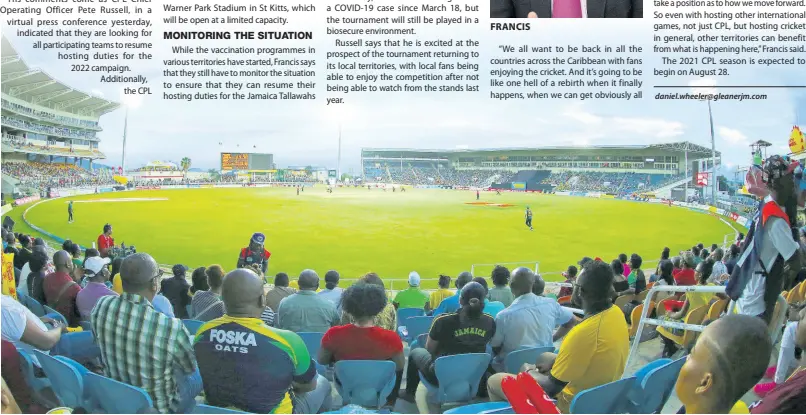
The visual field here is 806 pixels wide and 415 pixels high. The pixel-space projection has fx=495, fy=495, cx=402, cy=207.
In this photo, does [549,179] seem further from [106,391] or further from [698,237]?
[106,391]

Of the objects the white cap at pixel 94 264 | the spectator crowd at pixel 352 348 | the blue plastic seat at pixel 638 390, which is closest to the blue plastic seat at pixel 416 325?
the spectator crowd at pixel 352 348

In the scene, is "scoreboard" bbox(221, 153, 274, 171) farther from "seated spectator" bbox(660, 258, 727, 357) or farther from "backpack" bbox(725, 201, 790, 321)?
"backpack" bbox(725, 201, 790, 321)

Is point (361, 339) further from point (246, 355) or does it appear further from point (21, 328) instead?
point (21, 328)

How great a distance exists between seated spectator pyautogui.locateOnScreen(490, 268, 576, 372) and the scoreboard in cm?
7689

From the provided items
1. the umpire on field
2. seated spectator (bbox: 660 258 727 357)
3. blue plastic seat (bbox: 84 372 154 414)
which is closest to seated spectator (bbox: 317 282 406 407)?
blue plastic seat (bbox: 84 372 154 414)

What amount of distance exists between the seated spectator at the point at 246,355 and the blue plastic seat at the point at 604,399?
146 cm

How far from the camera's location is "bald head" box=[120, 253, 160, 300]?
2898 millimetres

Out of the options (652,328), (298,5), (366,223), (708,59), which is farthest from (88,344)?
(366,223)

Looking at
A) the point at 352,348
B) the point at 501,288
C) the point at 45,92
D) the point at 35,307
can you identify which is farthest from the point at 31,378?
the point at 45,92

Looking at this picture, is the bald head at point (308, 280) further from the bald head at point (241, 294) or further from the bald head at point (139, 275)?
the bald head at point (241, 294)

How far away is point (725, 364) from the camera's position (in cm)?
159

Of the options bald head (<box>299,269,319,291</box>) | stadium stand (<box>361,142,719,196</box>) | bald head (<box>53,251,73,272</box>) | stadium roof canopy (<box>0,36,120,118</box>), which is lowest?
bald head (<box>299,269,319,291</box>)

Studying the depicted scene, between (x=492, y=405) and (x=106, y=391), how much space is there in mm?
2196

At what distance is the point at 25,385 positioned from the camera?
9.71ft
